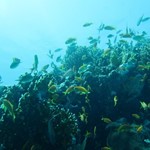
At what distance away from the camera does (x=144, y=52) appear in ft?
35.1

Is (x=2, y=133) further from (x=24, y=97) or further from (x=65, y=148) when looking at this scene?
(x=65, y=148)

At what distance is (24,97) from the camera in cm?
675

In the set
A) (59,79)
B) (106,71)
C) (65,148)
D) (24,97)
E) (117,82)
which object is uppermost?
(59,79)

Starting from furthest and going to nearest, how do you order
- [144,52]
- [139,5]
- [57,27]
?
[57,27] < [139,5] < [144,52]

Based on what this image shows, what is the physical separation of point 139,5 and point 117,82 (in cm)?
6011

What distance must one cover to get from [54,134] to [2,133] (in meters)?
1.26

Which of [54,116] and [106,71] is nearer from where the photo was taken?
[54,116]

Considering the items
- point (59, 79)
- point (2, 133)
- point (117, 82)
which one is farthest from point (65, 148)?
point (59, 79)

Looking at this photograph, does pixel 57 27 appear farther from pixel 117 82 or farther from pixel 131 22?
pixel 117 82

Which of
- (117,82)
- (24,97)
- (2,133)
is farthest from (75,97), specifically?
(2,133)

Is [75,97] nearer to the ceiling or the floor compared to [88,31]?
nearer to the floor

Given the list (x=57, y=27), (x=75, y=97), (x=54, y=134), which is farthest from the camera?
(x=57, y=27)

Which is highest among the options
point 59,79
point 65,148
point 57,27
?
point 57,27

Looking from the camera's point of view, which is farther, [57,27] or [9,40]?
[57,27]
